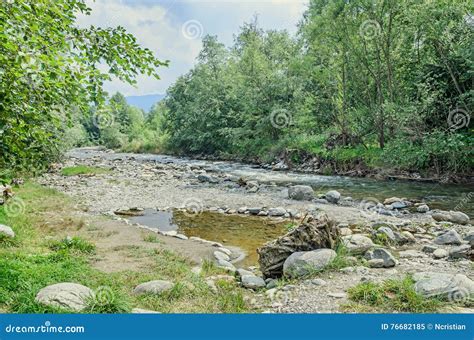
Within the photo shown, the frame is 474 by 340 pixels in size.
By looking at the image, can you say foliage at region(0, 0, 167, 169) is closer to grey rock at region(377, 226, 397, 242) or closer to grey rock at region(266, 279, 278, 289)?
grey rock at region(266, 279, 278, 289)

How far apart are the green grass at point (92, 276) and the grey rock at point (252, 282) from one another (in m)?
0.16

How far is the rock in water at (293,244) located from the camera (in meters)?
6.41

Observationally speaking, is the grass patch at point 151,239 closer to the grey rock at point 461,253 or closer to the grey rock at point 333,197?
the grey rock at point 461,253

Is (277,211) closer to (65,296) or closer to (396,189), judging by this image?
(396,189)

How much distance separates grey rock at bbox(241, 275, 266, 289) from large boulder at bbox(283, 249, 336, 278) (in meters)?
0.42

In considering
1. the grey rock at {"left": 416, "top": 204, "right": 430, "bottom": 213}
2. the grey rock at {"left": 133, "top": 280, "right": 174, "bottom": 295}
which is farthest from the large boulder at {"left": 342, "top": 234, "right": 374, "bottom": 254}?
the grey rock at {"left": 416, "top": 204, "right": 430, "bottom": 213}

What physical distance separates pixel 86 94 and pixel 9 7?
3.56 ft

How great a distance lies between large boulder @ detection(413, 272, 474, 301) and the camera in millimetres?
4621

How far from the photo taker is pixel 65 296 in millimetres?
4520

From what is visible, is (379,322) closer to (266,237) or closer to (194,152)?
(266,237)

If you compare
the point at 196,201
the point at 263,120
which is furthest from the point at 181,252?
the point at 263,120

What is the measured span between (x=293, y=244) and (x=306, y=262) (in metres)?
0.56

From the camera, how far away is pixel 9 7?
3723 millimetres

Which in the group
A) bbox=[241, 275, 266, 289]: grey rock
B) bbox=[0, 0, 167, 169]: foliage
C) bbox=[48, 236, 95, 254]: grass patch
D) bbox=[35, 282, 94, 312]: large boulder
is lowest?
bbox=[241, 275, 266, 289]: grey rock
